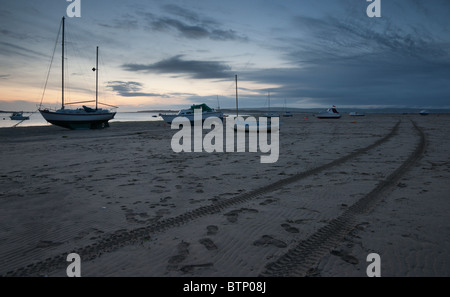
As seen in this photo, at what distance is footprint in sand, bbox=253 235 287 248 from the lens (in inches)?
161

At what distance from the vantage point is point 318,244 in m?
4.06

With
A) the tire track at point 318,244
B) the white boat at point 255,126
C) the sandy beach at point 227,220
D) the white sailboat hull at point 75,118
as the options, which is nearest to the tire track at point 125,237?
the sandy beach at point 227,220

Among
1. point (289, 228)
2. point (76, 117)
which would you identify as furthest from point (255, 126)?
point (76, 117)

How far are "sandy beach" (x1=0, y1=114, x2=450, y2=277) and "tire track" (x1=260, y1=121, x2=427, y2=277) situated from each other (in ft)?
0.05

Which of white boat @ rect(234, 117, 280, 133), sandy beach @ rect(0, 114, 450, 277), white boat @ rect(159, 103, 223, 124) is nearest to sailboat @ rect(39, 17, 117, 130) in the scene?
white boat @ rect(159, 103, 223, 124)

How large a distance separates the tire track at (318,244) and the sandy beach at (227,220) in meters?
0.02

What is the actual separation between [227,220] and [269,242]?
1053 millimetres

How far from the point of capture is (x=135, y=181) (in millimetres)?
7770

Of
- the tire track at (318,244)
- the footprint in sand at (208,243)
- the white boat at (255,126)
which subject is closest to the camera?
the tire track at (318,244)

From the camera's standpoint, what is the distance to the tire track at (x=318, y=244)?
136 inches

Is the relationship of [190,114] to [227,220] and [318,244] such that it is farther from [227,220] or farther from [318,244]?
[318,244]

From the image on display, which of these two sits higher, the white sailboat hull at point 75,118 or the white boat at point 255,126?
the white sailboat hull at point 75,118

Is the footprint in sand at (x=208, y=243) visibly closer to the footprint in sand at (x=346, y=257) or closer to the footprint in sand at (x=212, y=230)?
the footprint in sand at (x=212, y=230)
